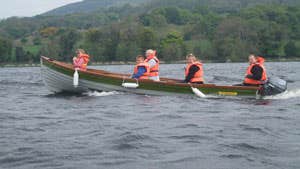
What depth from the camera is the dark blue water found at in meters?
7.75

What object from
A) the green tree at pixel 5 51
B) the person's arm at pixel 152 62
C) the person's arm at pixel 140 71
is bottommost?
the green tree at pixel 5 51

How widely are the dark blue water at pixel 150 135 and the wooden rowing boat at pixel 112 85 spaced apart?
1574 mm

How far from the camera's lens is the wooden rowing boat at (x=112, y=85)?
16672 mm

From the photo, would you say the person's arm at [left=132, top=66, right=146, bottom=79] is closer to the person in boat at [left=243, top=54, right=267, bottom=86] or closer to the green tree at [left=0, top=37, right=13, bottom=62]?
the person in boat at [left=243, top=54, right=267, bottom=86]

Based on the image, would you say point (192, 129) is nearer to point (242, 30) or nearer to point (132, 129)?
point (132, 129)

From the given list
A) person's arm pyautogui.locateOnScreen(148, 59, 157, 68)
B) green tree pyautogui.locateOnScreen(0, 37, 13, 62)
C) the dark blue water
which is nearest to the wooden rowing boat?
person's arm pyautogui.locateOnScreen(148, 59, 157, 68)

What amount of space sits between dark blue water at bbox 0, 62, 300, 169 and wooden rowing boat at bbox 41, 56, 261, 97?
1574mm

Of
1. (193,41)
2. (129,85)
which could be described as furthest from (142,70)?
(193,41)

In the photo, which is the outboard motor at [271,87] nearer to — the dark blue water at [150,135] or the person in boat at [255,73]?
the person in boat at [255,73]

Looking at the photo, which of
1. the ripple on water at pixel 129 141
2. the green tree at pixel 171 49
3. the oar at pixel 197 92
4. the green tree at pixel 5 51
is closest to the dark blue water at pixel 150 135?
the ripple on water at pixel 129 141

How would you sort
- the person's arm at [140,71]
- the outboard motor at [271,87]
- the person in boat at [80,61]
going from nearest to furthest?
the outboard motor at [271,87]
the person's arm at [140,71]
the person in boat at [80,61]

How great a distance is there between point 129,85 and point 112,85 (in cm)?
75

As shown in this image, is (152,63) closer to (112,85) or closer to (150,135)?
(112,85)

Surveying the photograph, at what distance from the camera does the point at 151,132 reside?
992cm
